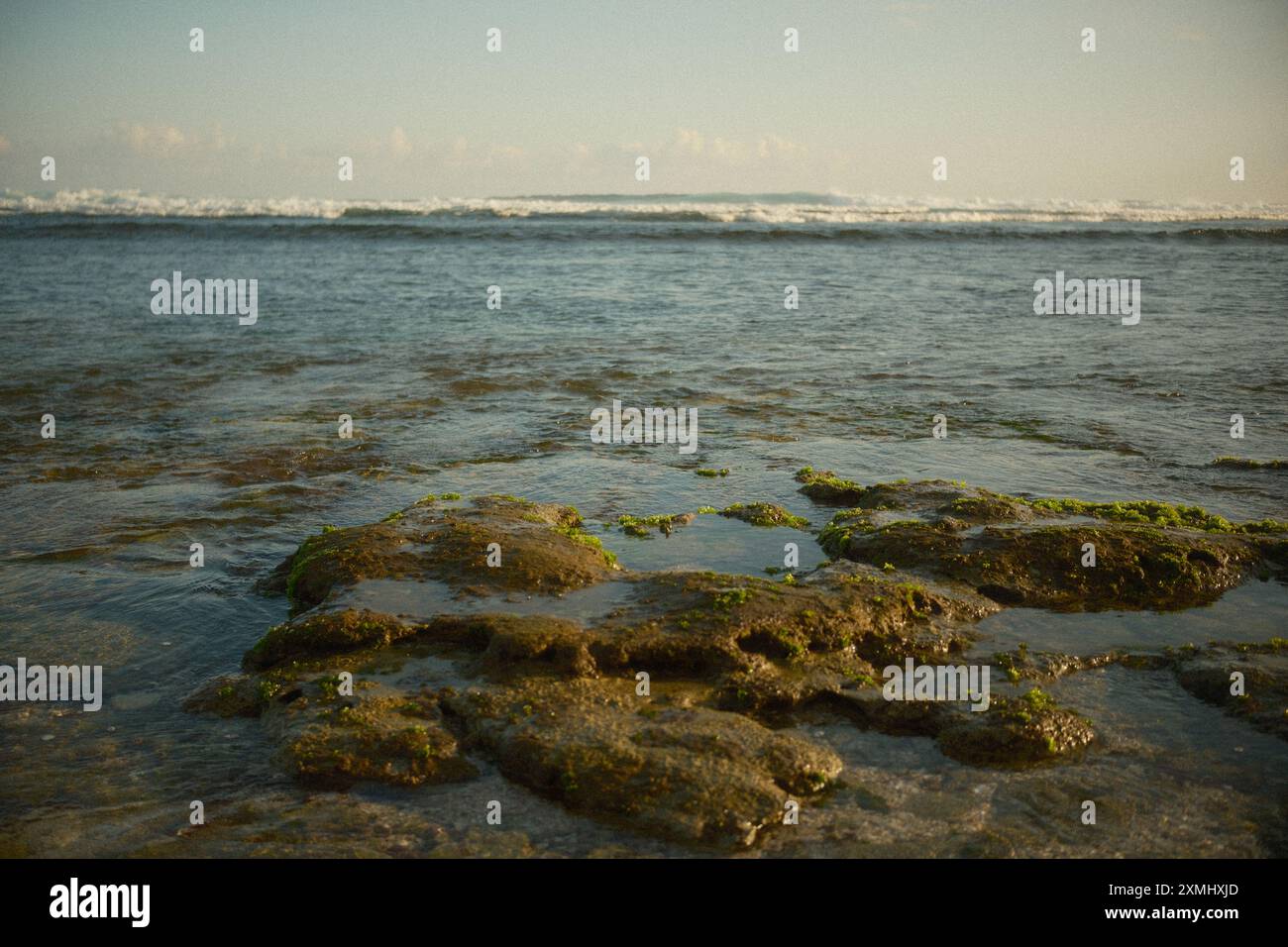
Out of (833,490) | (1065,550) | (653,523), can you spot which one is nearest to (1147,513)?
(1065,550)

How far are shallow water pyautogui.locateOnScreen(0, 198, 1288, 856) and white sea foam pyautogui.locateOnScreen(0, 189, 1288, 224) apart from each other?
22.2 metres

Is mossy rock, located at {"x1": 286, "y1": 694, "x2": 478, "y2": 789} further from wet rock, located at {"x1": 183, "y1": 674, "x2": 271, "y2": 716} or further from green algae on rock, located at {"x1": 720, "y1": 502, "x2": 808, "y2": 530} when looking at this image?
green algae on rock, located at {"x1": 720, "y1": 502, "x2": 808, "y2": 530}

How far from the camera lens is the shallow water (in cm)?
398

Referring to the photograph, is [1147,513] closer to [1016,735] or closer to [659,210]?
[1016,735]

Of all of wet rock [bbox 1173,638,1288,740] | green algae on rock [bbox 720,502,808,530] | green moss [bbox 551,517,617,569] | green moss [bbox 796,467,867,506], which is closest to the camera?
wet rock [bbox 1173,638,1288,740]

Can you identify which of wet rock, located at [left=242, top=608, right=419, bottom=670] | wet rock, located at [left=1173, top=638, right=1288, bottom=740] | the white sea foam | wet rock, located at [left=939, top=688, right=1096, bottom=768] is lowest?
wet rock, located at [left=939, top=688, right=1096, bottom=768]

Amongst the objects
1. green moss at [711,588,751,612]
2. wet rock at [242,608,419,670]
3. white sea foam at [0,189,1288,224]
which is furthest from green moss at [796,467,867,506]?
white sea foam at [0,189,1288,224]

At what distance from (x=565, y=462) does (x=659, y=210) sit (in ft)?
137

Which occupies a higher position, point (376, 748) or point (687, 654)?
point (687, 654)

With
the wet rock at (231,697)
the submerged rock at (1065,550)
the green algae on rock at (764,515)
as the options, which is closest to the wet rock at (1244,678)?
the submerged rock at (1065,550)

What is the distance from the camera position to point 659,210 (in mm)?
48500

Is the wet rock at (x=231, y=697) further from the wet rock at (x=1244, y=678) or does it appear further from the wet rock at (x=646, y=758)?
the wet rock at (x=1244, y=678)
